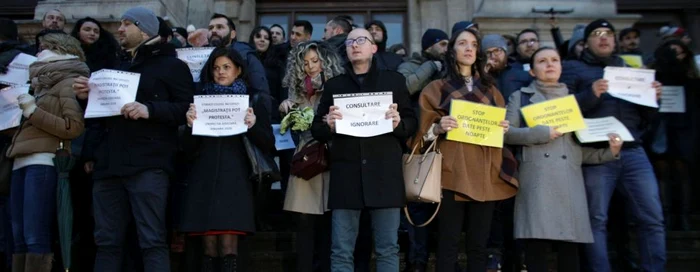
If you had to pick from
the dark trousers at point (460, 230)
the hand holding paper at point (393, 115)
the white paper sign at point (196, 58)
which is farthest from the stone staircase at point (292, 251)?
the white paper sign at point (196, 58)

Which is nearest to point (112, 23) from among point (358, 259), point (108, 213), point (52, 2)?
point (52, 2)

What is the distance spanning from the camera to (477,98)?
233 inches

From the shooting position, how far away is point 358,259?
617 cm

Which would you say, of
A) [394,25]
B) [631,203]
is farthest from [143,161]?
[394,25]

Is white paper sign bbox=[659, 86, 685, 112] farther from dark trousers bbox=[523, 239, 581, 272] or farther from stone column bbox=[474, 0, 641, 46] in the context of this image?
stone column bbox=[474, 0, 641, 46]

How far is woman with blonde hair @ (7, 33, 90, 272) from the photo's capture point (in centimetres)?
593

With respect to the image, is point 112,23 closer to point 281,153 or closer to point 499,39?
point 281,153

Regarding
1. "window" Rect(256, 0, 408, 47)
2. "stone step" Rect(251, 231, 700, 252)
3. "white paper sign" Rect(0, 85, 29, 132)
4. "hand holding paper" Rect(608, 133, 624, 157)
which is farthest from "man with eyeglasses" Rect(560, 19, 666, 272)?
"window" Rect(256, 0, 408, 47)

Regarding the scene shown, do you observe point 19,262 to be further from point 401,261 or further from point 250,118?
point 401,261

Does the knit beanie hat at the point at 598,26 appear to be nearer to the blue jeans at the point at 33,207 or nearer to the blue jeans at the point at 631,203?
the blue jeans at the point at 631,203

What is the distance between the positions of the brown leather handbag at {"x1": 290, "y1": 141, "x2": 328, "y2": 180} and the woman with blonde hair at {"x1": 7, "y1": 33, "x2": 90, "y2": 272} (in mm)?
1847

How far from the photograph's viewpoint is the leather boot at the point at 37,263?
5859 mm

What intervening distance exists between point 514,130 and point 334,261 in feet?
6.00

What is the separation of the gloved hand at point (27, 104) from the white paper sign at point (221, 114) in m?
1.43
